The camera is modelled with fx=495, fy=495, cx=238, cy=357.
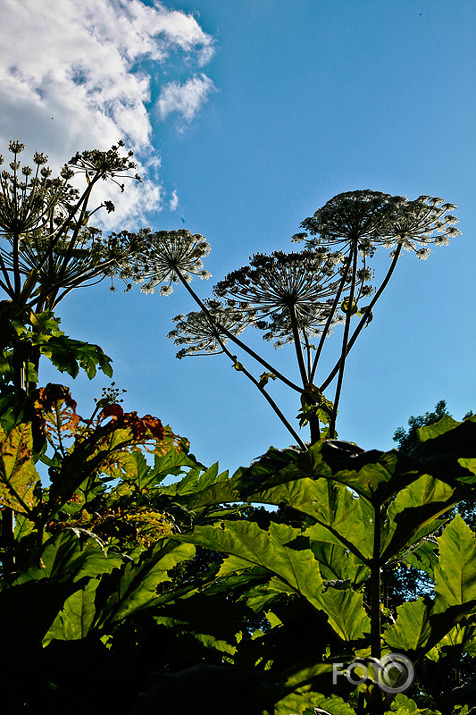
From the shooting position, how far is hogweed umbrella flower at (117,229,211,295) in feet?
39.3

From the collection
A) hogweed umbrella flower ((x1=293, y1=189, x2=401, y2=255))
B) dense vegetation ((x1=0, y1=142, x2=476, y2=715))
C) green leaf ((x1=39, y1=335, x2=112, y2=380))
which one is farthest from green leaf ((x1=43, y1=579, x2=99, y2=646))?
hogweed umbrella flower ((x1=293, y1=189, x2=401, y2=255))

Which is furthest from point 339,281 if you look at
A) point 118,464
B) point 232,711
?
point 232,711

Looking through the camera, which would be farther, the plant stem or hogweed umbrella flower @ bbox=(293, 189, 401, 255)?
hogweed umbrella flower @ bbox=(293, 189, 401, 255)

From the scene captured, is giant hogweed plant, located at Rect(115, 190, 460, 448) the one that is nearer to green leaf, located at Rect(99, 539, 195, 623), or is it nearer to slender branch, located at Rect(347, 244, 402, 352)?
slender branch, located at Rect(347, 244, 402, 352)

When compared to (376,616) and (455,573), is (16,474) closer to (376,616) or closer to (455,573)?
(376,616)

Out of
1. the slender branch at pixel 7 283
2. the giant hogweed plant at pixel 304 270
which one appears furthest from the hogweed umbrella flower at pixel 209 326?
the slender branch at pixel 7 283

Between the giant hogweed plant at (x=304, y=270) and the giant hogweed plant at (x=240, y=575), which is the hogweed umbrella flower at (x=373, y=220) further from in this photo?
the giant hogweed plant at (x=240, y=575)

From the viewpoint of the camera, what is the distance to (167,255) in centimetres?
1234

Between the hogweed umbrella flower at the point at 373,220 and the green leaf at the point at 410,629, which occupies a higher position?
the hogweed umbrella flower at the point at 373,220

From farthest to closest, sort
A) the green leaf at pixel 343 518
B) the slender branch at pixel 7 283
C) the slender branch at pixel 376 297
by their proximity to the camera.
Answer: the slender branch at pixel 376 297, the slender branch at pixel 7 283, the green leaf at pixel 343 518

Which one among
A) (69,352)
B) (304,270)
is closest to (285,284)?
(304,270)

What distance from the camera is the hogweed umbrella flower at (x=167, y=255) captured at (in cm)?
1198

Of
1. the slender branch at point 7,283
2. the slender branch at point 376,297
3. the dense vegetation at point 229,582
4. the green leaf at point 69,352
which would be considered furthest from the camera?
the slender branch at point 376,297

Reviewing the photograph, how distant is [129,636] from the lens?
61.0 inches
